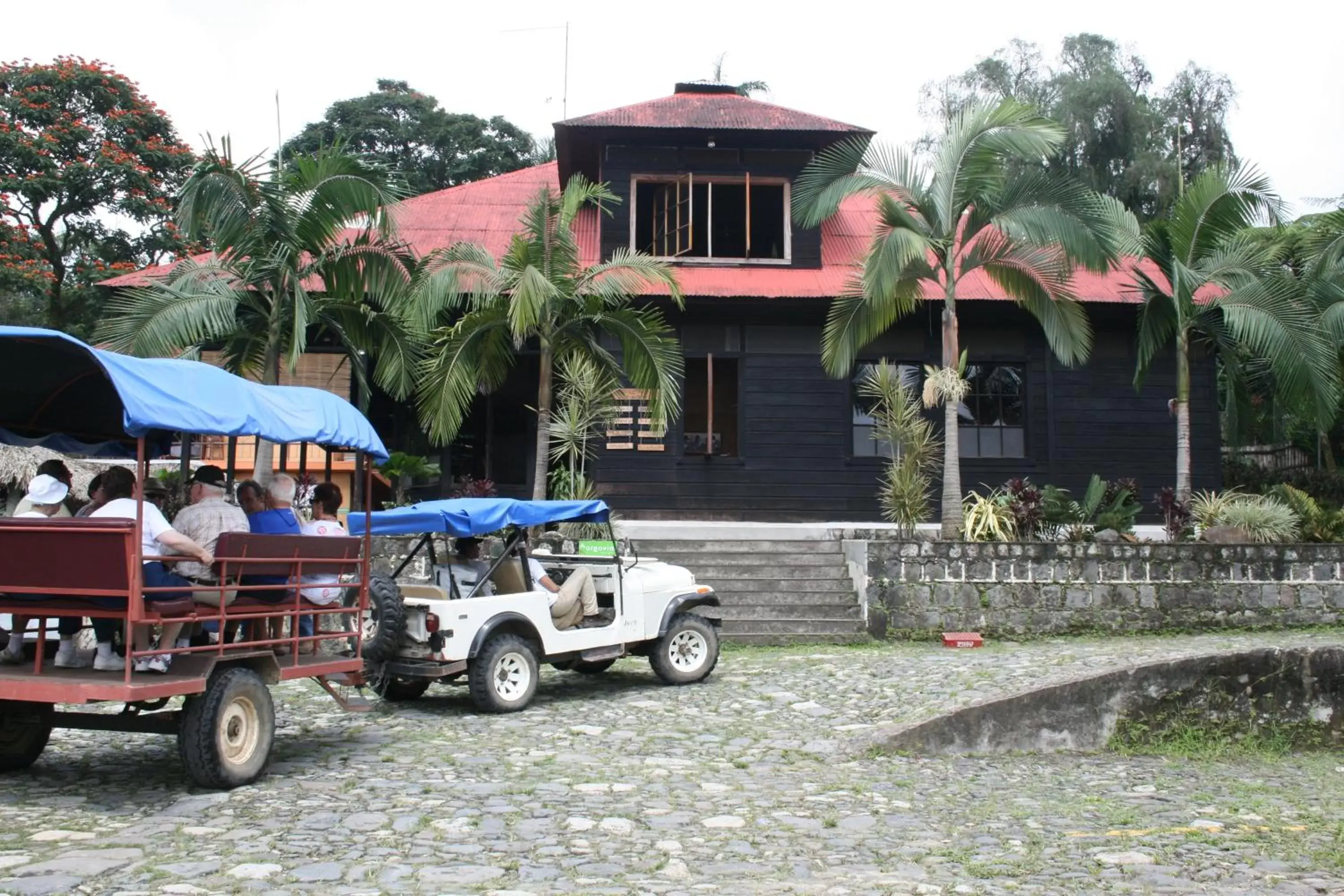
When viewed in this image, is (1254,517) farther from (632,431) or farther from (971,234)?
(632,431)

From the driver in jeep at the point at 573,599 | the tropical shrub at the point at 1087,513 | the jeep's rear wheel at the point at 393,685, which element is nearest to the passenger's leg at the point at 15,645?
the jeep's rear wheel at the point at 393,685

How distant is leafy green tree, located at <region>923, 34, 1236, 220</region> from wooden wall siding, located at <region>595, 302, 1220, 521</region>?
10.7 metres

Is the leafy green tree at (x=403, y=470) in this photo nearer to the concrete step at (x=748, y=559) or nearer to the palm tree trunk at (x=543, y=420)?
the palm tree trunk at (x=543, y=420)

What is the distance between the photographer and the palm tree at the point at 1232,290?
15.0 metres

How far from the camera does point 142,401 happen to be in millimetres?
6004

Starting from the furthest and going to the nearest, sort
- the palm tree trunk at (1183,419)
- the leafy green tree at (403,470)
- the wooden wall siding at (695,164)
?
the wooden wall siding at (695,164) < the leafy green tree at (403,470) < the palm tree trunk at (1183,419)

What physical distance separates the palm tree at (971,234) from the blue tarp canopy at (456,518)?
21.5 feet

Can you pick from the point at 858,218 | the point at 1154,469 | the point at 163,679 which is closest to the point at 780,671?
the point at 163,679

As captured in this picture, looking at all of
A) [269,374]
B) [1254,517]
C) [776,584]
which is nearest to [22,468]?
[269,374]

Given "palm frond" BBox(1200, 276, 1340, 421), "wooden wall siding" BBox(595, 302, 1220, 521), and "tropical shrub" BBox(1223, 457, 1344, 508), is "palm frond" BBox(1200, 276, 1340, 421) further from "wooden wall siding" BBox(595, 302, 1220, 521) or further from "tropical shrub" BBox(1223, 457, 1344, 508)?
"tropical shrub" BBox(1223, 457, 1344, 508)

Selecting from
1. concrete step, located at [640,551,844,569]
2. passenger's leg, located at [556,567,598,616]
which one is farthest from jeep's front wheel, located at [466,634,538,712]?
concrete step, located at [640,551,844,569]

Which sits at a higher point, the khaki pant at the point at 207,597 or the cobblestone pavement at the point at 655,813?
the khaki pant at the point at 207,597

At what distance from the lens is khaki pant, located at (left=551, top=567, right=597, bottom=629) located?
9719 millimetres

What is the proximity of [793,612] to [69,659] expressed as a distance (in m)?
8.82
